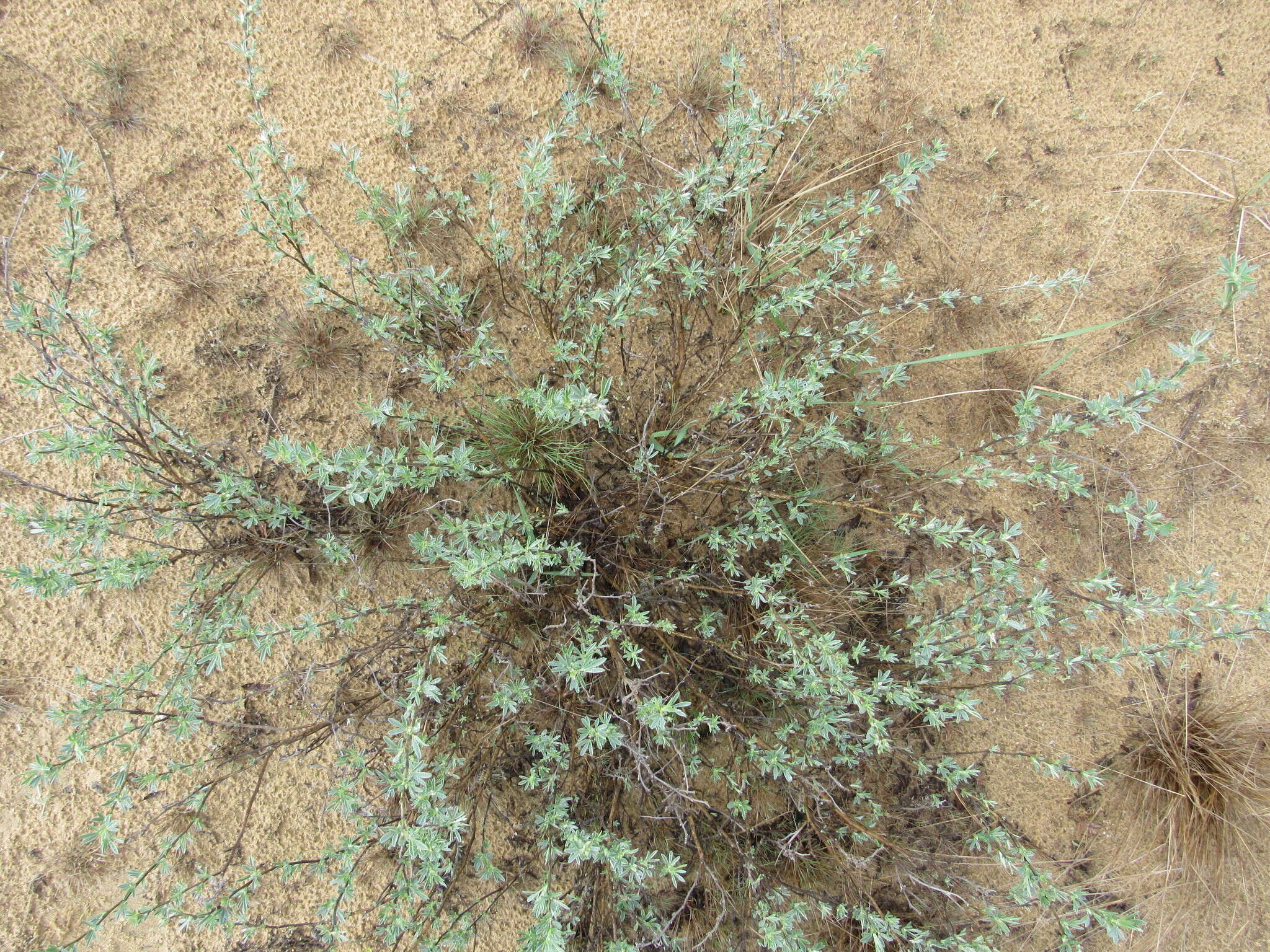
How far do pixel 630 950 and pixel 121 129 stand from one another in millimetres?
3105

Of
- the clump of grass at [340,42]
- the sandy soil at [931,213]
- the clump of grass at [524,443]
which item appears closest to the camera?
the clump of grass at [524,443]

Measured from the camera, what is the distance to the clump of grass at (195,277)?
101 inches

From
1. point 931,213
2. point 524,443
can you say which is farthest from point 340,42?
point 931,213

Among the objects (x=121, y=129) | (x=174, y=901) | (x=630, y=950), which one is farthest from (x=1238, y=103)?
(x=174, y=901)

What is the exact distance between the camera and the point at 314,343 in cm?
257

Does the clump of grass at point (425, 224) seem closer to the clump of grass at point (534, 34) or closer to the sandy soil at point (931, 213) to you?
the sandy soil at point (931, 213)

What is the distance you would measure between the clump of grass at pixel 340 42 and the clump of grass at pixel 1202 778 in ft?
12.1

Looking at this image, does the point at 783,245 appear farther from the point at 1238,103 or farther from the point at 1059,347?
the point at 1238,103

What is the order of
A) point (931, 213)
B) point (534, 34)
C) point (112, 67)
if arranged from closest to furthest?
point (112, 67)
point (534, 34)
point (931, 213)

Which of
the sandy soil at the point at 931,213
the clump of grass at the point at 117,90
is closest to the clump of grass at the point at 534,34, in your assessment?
the sandy soil at the point at 931,213

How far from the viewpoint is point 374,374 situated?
261 cm

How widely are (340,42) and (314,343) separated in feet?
3.52

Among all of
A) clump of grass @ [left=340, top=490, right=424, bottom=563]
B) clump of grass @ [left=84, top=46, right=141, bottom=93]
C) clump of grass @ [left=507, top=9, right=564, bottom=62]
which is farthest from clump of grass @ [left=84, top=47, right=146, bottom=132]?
clump of grass @ [left=340, top=490, right=424, bottom=563]

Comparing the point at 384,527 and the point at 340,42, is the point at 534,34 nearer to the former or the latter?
the point at 340,42
